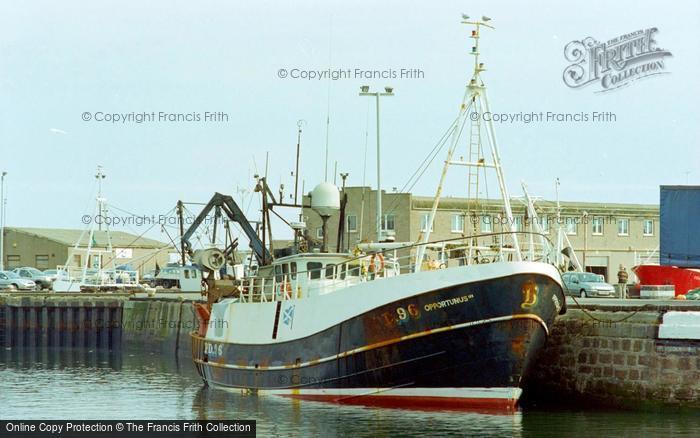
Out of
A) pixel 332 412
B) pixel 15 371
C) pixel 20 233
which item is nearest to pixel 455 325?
pixel 332 412

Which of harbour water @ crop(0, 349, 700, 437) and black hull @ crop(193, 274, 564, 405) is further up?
black hull @ crop(193, 274, 564, 405)

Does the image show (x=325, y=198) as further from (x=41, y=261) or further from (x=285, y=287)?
(x=41, y=261)

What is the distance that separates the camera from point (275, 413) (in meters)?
25.0

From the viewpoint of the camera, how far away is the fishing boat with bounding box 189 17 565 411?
78.9ft

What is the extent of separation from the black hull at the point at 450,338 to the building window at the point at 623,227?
49.9 metres

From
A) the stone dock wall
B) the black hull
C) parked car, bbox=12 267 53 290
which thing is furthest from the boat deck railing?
parked car, bbox=12 267 53 290

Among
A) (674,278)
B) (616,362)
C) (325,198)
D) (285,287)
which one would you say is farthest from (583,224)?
(285,287)

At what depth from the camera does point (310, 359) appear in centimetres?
2598

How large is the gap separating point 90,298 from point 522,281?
3263 cm

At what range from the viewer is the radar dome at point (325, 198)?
95.1 ft

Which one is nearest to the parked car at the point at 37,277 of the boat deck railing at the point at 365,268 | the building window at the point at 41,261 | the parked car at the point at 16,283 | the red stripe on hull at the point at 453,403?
the parked car at the point at 16,283

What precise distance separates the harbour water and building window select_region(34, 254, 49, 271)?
192ft

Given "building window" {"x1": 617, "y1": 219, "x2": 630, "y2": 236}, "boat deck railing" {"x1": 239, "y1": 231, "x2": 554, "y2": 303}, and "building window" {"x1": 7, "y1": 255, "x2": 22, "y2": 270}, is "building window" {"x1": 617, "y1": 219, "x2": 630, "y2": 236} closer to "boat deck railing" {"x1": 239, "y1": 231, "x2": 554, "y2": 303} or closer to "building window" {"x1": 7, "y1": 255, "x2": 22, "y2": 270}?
"boat deck railing" {"x1": 239, "y1": 231, "x2": 554, "y2": 303}

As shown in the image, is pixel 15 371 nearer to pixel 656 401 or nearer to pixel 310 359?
pixel 310 359
